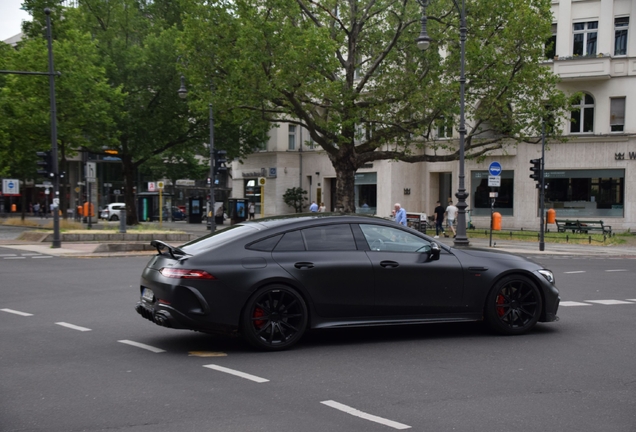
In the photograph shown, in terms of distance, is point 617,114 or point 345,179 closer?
point 345,179

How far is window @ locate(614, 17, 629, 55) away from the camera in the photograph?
3984 cm

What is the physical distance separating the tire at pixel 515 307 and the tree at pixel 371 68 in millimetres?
20981

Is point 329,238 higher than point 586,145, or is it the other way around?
point 586,145

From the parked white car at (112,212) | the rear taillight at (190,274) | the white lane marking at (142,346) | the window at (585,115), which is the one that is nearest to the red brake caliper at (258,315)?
the rear taillight at (190,274)

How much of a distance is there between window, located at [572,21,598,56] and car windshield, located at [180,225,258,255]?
119ft

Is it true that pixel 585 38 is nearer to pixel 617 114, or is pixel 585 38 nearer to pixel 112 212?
pixel 617 114

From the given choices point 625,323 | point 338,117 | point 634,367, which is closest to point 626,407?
point 634,367

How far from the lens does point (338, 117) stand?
99.2 feet

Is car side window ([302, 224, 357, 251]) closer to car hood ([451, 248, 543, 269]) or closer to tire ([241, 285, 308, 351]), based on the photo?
tire ([241, 285, 308, 351])

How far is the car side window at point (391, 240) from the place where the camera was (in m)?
8.65

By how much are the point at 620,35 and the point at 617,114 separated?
413cm

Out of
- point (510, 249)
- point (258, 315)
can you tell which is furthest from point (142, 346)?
point (510, 249)

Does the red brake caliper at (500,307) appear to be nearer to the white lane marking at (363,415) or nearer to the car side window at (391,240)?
the car side window at (391,240)

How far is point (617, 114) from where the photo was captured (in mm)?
40562
